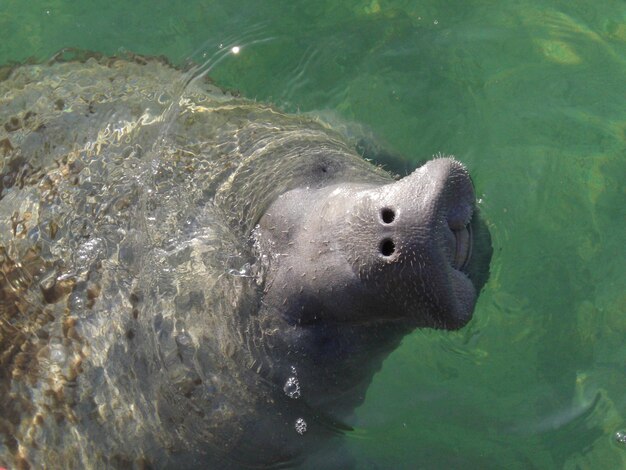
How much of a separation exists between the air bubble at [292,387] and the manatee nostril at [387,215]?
1200mm

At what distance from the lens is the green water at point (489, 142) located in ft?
19.4

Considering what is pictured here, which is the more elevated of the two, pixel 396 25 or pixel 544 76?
pixel 396 25

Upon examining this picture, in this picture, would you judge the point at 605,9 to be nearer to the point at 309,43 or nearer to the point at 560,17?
the point at 560,17

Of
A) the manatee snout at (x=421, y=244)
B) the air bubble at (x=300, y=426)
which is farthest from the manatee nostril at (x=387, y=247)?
the air bubble at (x=300, y=426)

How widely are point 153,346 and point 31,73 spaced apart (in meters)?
3.33

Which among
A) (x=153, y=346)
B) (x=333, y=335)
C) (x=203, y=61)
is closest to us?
(x=333, y=335)

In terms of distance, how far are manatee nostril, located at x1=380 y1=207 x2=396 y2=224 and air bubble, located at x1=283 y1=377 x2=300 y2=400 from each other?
1200 millimetres

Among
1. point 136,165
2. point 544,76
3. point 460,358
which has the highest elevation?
point 136,165

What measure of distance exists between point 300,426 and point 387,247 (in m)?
1.54

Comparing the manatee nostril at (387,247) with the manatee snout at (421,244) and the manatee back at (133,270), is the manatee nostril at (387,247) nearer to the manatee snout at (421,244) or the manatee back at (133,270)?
the manatee snout at (421,244)

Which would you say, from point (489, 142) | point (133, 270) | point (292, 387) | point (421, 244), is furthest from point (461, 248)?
point (489, 142)

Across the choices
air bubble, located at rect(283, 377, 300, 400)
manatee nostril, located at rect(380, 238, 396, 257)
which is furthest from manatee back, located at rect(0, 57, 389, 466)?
manatee nostril, located at rect(380, 238, 396, 257)

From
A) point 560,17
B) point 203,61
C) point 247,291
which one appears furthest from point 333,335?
point 560,17

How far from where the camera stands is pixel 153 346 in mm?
4547
